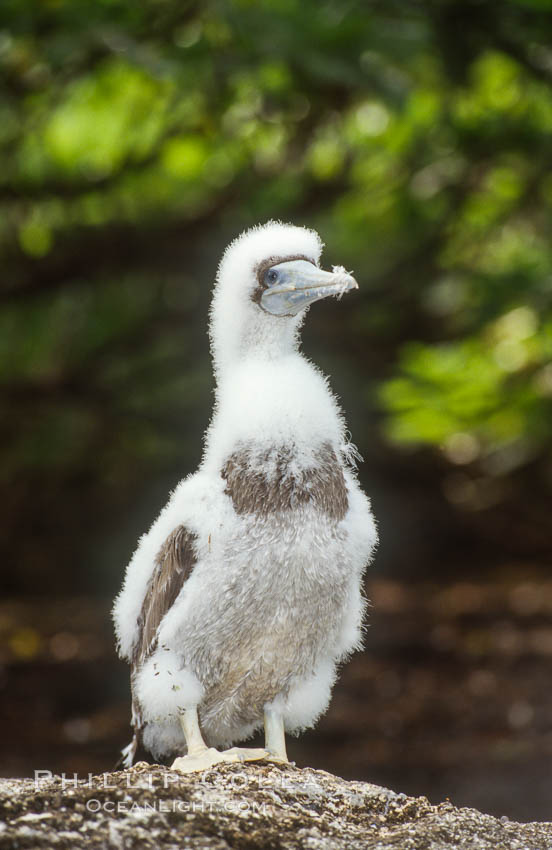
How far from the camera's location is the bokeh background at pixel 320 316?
5.04 m

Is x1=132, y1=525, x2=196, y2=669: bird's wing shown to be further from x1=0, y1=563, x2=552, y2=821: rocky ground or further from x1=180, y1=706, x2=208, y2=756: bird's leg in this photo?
x1=0, y1=563, x2=552, y2=821: rocky ground

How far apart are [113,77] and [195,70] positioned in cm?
199

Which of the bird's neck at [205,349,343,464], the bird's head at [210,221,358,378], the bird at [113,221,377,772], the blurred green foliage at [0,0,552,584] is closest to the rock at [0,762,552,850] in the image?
the bird at [113,221,377,772]

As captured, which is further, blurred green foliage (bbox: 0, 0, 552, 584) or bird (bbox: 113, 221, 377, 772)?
blurred green foliage (bbox: 0, 0, 552, 584)

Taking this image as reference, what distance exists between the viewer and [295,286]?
261 centimetres

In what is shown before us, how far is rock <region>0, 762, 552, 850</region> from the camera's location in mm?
2137

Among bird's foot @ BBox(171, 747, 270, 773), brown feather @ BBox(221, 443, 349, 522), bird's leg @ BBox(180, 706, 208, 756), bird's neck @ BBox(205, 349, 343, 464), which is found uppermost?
bird's neck @ BBox(205, 349, 343, 464)

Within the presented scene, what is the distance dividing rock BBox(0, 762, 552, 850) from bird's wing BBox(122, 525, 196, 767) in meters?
0.31

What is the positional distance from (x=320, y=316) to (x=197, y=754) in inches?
248

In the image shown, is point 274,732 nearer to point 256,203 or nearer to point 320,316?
point 256,203

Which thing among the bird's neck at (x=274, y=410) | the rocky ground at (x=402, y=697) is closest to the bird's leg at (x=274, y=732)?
the bird's neck at (x=274, y=410)

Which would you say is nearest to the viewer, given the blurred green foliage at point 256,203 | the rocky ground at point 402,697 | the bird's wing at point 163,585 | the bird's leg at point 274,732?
the bird's wing at point 163,585

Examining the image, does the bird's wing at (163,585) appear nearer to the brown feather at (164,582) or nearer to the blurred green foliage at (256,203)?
the brown feather at (164,582)

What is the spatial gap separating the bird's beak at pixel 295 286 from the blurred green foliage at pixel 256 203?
78.2 inches
